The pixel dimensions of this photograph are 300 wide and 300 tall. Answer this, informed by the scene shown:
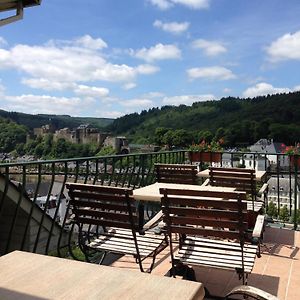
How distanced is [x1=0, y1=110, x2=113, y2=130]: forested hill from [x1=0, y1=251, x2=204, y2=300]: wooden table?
2706 inches

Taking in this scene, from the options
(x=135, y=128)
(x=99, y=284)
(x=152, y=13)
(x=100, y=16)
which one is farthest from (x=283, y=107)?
(x=99, y=284)

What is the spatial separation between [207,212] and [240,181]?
2.39 metres

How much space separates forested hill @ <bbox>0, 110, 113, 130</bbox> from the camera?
77.3 m

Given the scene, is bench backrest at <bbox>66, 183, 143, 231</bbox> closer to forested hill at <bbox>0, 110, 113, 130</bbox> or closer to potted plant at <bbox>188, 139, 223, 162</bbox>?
potted plant at <bbox>188, 139, 223, 162</bbox>

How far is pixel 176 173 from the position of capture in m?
5.09

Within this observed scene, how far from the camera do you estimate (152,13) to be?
15891 millimetres

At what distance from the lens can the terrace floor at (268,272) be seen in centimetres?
323

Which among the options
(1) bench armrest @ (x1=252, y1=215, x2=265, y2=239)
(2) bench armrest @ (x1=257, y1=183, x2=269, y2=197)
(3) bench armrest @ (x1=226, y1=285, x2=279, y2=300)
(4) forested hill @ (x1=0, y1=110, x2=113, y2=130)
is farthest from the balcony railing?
(4) forested hill @ (x1=0, y1=110, x2=113, y2=130)

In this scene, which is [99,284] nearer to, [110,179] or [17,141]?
[110,179]

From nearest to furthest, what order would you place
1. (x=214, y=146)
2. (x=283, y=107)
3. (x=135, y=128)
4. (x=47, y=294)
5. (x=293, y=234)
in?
1. (x=47, y=294)
2. (x=293, y=234)
3. (x=214, y=146)
4. (x=283, y=107)
5. (x=135, y=128)

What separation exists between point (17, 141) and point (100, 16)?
42.8 meters

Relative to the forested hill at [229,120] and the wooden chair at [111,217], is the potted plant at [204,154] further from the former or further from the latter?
the forested hill at [229,120]

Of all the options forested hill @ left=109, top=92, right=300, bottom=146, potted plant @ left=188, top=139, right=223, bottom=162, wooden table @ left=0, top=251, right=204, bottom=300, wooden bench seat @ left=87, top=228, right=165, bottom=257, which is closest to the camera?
wooden table @ left=0, top=251, right=204, bottom=300

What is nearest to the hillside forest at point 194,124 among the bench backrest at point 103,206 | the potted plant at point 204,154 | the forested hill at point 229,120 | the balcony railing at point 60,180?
the forested hill at point 229,120
